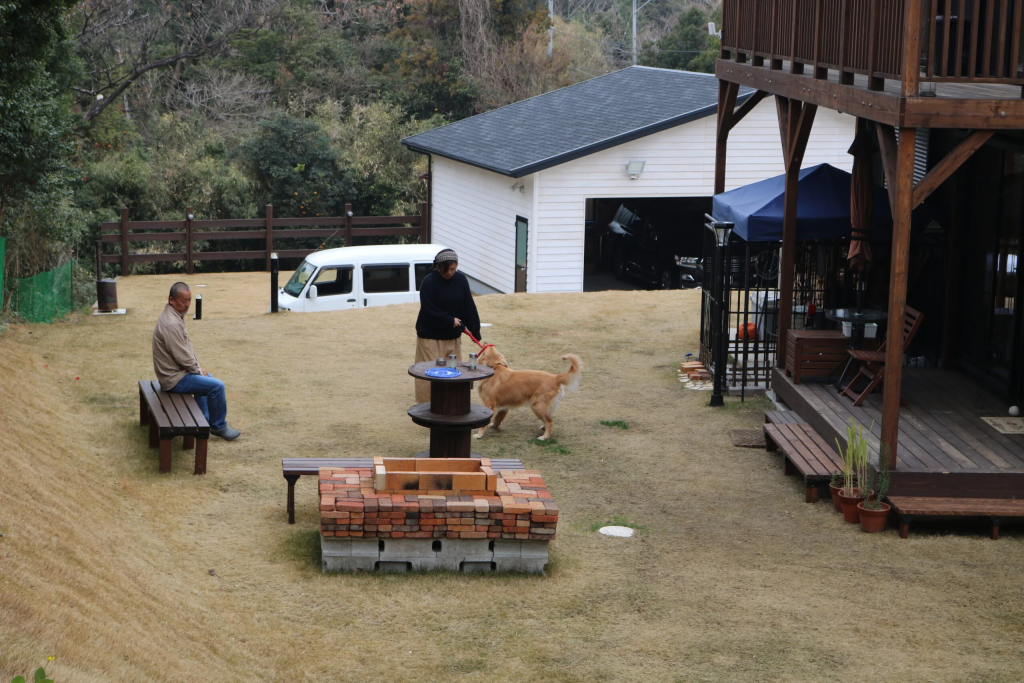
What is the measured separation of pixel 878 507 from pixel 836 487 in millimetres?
476

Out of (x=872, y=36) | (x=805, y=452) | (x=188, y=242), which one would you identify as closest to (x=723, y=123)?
(x=872, y=36)

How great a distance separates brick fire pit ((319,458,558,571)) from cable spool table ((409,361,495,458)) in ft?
4.27

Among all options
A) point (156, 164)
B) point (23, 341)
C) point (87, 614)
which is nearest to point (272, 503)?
point (87, 614)

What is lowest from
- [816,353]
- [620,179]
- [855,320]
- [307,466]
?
[307,466]

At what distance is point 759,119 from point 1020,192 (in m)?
13.5

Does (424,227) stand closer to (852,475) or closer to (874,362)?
(874,362)

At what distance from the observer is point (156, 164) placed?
32.3 m

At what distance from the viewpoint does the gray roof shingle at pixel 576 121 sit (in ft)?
76.3

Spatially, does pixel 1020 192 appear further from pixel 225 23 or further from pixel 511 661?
pixel 225 23

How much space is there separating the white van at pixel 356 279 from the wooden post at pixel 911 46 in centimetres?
1366

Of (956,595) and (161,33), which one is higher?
(161,33)

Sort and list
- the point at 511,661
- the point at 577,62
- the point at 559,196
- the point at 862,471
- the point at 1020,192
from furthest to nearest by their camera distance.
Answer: the point at 577,62
the point at 559,196
the point at 1020,192
the point at 862,471
the point at 511,661

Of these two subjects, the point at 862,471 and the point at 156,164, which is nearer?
the point at 862,471

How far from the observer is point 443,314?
36.0 feet
